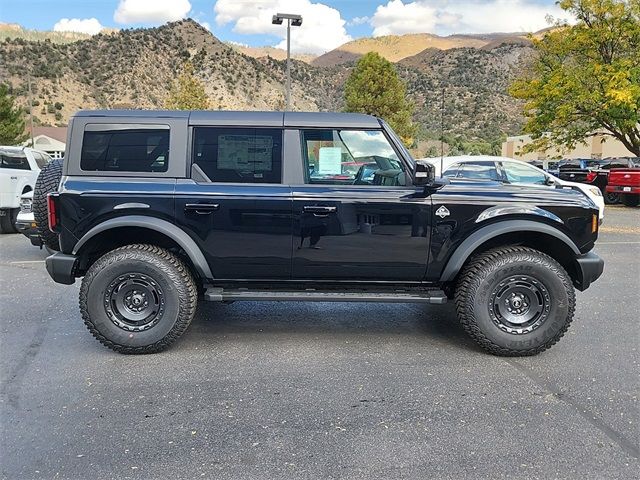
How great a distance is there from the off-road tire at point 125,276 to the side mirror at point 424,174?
6.85ft

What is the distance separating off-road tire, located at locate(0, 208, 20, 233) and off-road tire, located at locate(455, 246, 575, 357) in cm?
984

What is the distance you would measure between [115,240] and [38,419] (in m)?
1.65

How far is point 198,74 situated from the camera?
212 ft

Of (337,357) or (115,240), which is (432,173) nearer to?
(337,357)

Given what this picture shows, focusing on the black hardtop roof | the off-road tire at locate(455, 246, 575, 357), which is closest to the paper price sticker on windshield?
the black hardtop roof

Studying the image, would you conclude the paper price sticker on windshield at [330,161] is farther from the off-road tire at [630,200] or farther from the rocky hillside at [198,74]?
the rocky hillside at [198,74]

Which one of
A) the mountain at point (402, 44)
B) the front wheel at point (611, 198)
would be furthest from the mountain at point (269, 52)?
the front wheel at point (611, 198)

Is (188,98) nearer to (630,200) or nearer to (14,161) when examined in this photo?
(14,161)

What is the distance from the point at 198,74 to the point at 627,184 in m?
58.2

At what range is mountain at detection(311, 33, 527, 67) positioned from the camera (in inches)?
3366

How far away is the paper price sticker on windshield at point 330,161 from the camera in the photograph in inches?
168

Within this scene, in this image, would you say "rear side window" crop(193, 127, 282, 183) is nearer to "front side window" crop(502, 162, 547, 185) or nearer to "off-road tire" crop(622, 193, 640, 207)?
"front side window" crop(502, 162, 547, 185)

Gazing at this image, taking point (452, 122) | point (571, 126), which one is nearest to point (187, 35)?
point (452, 122)

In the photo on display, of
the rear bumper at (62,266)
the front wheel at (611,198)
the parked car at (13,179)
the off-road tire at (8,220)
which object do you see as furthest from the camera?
the front wheel at (611,198)
